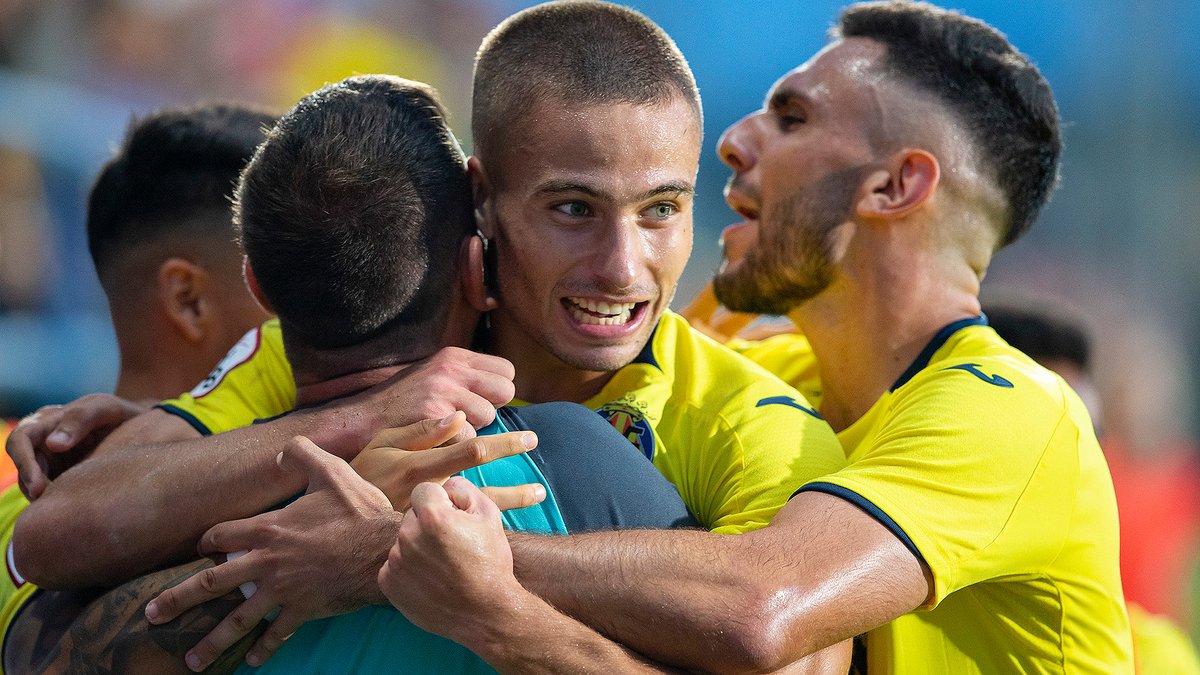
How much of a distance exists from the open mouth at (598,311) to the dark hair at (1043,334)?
11.0ft

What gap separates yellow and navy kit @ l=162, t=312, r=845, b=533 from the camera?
2.80 m

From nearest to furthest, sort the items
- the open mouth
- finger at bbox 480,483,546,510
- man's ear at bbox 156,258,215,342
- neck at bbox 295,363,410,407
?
finger at bbox 480,483,546,510 → neck at bbox 295,363,410,407 → the open mouth → man's ear at bbox 156,258,215,342

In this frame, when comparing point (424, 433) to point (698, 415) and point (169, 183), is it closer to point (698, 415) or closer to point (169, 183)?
point (698, 415)

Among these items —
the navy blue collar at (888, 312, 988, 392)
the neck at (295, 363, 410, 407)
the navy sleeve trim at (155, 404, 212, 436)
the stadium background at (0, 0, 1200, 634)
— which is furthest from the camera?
the stadium background at (0, 0, 1200, 634)

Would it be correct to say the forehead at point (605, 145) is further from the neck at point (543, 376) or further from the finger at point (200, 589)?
the finger at point (200, 589)

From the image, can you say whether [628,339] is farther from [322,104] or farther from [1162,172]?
[1162,172]

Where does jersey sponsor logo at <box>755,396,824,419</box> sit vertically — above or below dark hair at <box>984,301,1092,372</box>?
above

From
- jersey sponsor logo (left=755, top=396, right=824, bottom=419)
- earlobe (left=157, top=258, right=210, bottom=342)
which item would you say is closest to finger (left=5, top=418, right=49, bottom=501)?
earlobe (left=157, top=258, right=210, bottom=342)

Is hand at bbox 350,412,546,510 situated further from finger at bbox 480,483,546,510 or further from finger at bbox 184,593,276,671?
finger at bbox 184,593,276,671

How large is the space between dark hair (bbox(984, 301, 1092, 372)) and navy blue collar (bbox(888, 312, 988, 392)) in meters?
2.40

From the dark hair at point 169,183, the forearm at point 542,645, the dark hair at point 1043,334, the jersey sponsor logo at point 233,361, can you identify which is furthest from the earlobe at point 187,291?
the dark hair at point 1043,334

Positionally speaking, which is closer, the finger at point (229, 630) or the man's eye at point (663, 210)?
the finger at point (229, 630)

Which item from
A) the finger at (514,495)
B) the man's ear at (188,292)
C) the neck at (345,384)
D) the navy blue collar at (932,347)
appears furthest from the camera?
the man's ear at (188,292)

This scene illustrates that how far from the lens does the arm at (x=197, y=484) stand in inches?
104
